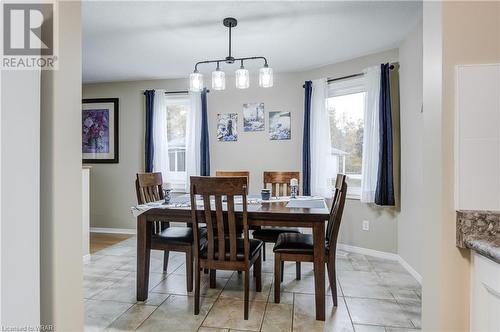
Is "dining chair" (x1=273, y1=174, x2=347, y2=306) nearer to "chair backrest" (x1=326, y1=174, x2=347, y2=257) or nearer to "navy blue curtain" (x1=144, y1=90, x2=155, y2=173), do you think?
"chair backrest" (x1=326, y1=174, x2=347, y2=257)

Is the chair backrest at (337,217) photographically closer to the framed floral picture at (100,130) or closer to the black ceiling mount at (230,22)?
the black ceiling mount at (230,22)

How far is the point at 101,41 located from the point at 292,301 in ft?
10.6

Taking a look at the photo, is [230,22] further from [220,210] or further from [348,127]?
[348,127]

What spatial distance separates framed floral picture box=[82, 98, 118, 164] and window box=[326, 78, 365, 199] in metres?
3.45

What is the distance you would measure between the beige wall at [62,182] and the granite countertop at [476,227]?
1.22m

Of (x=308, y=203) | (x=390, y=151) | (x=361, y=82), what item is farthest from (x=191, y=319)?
(x=361, y=82)

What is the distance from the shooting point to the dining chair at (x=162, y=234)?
240 centimetres

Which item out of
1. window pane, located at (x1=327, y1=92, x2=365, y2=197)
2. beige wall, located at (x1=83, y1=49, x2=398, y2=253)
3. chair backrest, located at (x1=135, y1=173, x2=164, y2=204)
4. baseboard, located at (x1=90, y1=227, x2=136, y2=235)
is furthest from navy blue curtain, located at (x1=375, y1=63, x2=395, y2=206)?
baseboard, located at (x1=90, y1=227, x2=136, y2=235)

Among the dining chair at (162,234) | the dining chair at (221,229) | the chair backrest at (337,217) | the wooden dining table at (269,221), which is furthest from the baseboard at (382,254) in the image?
the dining chair at (162,234)

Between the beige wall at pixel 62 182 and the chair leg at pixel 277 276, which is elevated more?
the beige wall at pixel 62 182

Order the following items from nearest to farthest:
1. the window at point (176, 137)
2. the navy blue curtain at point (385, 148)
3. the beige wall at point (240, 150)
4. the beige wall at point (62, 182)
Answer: the beige wall at point (62, 182) → the navy blue curtain at point (385, 148) → the beige wall at point (240, 150) → the window at point (176, 137)

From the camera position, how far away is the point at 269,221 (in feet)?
6.91

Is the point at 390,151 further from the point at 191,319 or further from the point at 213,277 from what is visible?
the point at 191,319

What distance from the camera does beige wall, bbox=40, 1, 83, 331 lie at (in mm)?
768
